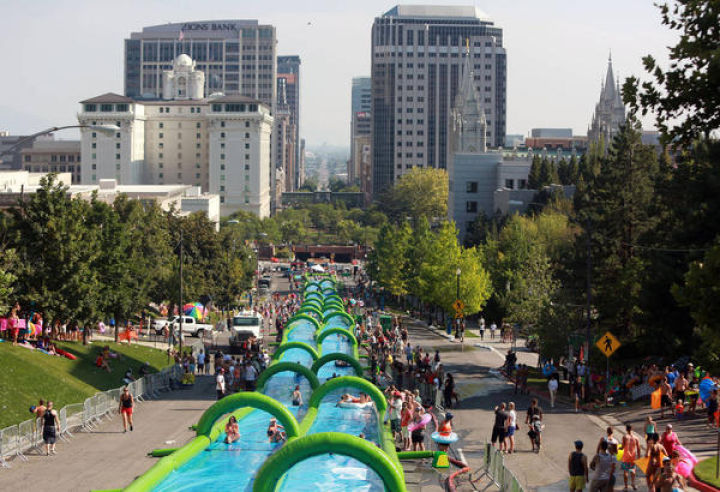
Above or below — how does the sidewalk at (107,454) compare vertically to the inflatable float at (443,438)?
below

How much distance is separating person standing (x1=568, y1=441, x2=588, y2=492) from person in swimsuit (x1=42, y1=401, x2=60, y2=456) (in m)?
13.6

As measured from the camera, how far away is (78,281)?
4419 cm

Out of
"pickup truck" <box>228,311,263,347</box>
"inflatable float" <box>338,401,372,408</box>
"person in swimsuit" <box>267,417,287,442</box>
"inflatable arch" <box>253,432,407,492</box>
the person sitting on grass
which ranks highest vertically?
"inflatable arch" <box>253,432,407,492</box>

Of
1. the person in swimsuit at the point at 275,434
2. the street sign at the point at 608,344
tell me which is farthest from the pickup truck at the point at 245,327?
the person in swimsuit at the point at 275,434

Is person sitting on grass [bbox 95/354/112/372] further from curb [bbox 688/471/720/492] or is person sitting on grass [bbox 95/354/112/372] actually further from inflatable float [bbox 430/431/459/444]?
curb [bbox 688/471/720/492]

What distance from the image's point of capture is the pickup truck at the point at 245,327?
63559mm

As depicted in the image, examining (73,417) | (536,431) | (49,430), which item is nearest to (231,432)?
(49,430)

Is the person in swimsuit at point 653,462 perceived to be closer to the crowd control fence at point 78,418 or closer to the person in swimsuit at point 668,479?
the person in swimsuit at point 668,479

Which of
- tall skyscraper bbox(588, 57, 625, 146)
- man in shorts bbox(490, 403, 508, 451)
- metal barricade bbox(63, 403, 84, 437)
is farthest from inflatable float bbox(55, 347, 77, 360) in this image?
tall skyscraper bbox(588, 57, 625, 146)

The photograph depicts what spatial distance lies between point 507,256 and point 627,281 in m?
37.1

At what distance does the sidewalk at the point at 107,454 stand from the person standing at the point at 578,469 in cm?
1022

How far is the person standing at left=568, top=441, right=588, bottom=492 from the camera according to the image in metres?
24.0

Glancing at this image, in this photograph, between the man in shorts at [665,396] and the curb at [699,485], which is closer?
the curb at [699,485]

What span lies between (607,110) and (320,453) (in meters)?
165
